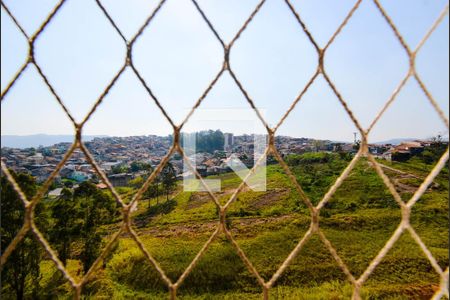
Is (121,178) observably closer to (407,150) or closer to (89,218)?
(89,218)

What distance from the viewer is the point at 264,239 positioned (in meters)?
10.8

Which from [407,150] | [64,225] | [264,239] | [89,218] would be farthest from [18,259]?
[407,150]

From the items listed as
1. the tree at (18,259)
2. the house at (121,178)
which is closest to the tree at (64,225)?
the tree at (18,259)

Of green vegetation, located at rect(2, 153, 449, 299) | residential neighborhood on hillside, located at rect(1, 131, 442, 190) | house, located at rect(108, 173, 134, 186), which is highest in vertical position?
residential neighborhood on hillside, located at rect(1, 131, 442, 190)

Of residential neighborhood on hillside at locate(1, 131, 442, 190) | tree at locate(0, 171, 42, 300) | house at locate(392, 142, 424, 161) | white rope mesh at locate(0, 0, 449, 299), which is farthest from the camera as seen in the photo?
house at locate(392, 142, 424, 161)

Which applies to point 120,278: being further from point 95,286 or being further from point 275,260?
point 275,260

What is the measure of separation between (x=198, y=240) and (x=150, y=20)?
11.0 metres

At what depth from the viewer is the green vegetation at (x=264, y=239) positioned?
750cm

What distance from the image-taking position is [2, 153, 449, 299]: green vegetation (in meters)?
7.50

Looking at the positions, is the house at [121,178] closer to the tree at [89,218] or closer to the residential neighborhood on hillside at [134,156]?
the residential neighborhood on hillside at [134,156]

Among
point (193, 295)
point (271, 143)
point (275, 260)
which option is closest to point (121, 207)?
point (271, 143)

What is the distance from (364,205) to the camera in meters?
13.1

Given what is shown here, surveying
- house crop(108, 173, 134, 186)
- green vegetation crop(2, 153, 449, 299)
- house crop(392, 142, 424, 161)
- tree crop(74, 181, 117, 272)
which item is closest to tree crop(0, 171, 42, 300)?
green vegetation crop(2, 153, 449, 299)

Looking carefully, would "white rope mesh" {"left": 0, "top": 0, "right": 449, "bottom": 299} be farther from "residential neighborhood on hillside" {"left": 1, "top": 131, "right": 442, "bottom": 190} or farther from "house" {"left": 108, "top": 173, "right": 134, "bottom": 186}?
"house" {"left": 108, "top": 173, "right": 134, "bottom": 186}
